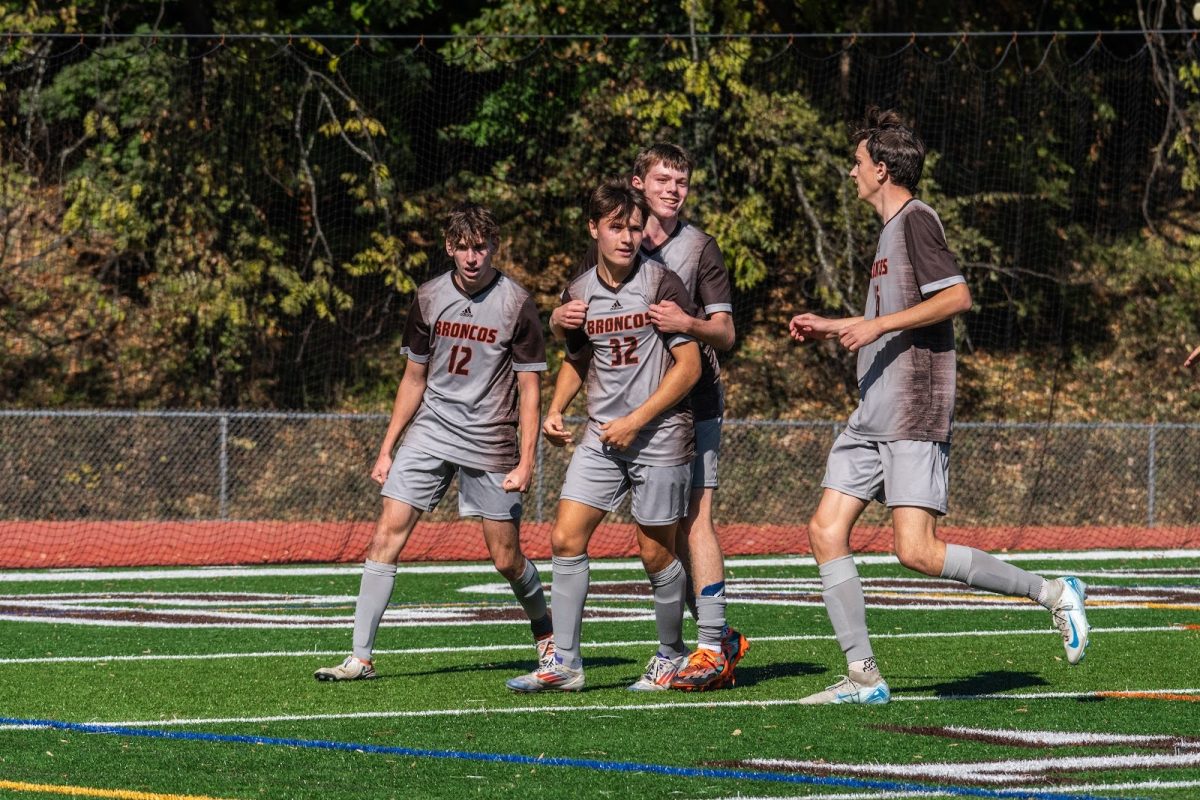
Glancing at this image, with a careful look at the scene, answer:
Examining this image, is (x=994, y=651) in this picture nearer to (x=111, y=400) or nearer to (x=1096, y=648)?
(x=1096, y=648)

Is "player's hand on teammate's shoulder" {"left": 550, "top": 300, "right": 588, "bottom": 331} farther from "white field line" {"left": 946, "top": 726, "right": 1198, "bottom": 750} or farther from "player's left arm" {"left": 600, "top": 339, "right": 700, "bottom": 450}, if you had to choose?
"white field line" {"left": 946, "top": 726, "right": 1198, "bottom": 750}

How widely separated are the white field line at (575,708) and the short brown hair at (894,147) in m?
1.97

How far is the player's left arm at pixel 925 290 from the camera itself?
6805 mm

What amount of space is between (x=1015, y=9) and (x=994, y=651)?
1988 cm

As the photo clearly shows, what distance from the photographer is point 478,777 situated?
5484mm

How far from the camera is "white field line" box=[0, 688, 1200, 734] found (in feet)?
22.0

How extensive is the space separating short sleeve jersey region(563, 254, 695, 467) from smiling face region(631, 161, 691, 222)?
271 mm

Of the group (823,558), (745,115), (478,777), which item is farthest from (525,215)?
(478,777)

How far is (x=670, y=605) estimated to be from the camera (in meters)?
7.71

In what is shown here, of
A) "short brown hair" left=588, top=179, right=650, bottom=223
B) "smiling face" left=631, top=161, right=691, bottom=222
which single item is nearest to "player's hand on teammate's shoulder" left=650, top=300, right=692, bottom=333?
"short brown hair" left=588, top=179, right=650, bottom=223

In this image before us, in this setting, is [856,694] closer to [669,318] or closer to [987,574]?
[987,574]

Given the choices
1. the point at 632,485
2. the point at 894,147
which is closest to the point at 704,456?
the point at 632,485

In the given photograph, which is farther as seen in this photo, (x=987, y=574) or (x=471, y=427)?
(x=471, y=427)

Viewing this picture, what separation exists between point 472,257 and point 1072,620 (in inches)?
111
